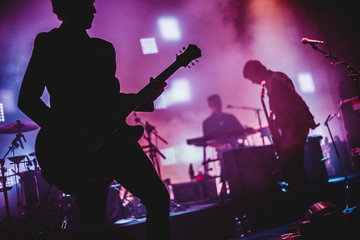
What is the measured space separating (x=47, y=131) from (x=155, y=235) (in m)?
0.93

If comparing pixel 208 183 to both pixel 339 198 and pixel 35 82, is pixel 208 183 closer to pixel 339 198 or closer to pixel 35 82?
pixel 339 198

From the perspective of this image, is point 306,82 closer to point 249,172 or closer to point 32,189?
point 249,172

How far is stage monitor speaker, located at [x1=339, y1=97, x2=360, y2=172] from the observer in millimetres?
6968

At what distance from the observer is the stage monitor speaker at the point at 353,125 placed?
697 centimetres

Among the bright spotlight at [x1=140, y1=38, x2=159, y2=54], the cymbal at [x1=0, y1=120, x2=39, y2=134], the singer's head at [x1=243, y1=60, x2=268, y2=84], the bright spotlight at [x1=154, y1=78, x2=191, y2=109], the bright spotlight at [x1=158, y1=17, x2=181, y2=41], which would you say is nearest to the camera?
the singer's head at [x1=243, y1=60, x2=268, y2=84]

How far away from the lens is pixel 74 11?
7.09 feet

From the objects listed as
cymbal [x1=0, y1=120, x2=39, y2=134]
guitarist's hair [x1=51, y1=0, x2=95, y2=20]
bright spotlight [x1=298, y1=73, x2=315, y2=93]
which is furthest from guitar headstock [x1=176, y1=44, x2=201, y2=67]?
bright spotlight [x1=298, y1=73, x2=315, y2=93]

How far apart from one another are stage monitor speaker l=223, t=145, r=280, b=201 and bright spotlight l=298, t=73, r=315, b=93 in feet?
20.0

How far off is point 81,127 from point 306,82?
34.4ft

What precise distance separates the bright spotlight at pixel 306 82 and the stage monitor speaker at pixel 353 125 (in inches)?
143

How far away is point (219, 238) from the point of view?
4.59m

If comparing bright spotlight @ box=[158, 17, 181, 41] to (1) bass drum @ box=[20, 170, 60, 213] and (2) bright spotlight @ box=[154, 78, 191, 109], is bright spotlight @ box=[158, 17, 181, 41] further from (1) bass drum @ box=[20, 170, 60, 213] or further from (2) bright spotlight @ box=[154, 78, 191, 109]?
(1) bass drum @ box=[20, 170, 60, 213]

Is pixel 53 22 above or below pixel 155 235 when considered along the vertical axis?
above

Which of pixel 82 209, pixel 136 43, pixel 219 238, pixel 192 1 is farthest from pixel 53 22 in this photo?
pixel 82 209
